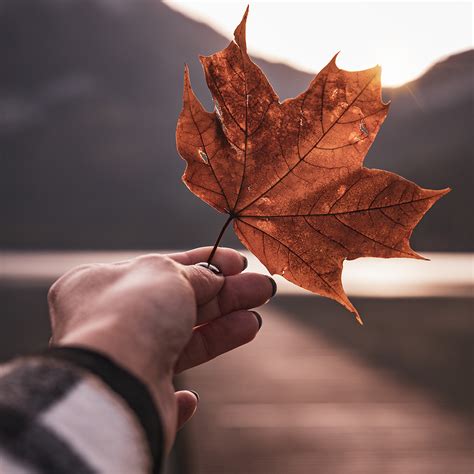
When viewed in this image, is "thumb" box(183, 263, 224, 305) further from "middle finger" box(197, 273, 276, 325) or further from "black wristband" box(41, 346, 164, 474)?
"black wristband" box(41, 346, 164, 474)

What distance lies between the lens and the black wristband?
24.6 inches

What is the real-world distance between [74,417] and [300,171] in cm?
59

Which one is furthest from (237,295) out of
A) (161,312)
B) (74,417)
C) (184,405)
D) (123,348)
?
(74,417)

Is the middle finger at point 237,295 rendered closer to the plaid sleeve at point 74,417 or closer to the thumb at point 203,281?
the thumb at point 203,281

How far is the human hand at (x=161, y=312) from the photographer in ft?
2.32

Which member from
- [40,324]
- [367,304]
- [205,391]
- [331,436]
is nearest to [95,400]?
[331,436]

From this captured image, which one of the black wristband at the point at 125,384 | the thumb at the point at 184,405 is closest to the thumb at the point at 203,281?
the thumb at the point at 184,405

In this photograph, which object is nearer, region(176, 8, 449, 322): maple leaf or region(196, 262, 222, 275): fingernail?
region(176, 8, 449, 322): maple leaf

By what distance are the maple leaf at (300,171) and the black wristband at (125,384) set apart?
413 millimetres

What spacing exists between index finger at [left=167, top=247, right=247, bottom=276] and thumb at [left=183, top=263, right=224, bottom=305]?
0.05 meters

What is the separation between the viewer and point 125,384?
0.64 meters

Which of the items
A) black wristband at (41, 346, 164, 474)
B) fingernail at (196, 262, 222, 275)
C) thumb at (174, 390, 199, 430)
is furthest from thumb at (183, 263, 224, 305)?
black wristband at (41, 346, 164, 474)

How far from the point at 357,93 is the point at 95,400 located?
0.62m

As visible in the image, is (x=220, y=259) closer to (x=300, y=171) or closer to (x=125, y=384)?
(x=300, y=171)
